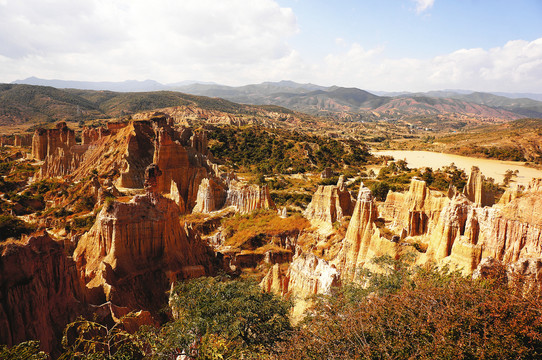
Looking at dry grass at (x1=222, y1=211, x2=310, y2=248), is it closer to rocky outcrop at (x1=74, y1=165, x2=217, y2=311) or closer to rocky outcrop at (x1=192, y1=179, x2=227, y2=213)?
rocky outcrop at (x1=192, y1=179, x2=227, y2=213)

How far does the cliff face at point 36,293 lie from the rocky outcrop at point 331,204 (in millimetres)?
Answer: 22389

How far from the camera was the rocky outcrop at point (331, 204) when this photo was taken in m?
29.9

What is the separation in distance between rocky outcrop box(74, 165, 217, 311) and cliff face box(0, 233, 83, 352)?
361 cm

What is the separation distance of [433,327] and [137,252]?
16.3 meters

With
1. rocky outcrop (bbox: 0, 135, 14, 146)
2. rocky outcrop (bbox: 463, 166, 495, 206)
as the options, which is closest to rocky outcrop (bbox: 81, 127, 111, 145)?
rocky outcrop (bbox: 0, 135, 14, 146)

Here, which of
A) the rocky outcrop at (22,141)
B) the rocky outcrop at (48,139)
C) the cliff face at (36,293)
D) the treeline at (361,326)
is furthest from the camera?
the rocky outcrop at (22,141)

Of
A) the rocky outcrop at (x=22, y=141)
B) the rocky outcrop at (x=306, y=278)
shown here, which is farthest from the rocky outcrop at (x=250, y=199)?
the rocky outcrop at (x=22, y=141)

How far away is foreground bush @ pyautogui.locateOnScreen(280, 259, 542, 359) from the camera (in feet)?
26.0

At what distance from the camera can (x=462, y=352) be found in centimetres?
788

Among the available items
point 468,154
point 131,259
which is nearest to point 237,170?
point 131,259

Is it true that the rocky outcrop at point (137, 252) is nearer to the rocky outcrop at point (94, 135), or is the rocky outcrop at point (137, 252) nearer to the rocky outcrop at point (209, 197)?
the rocky outcrop at point (209, 197)

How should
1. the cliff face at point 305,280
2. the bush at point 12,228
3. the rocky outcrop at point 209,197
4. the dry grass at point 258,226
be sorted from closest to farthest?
1. the cliff face at point 305,280
2. the dry grass at point 258,226
3. the bush at point 12,228
4. the rocky outcrop at point 209,197

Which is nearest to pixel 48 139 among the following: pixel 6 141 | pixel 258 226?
pixel 6 141

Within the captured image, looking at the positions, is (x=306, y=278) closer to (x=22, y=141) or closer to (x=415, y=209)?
(x=415, y=209)
